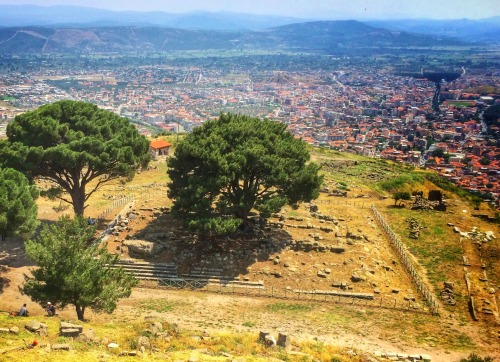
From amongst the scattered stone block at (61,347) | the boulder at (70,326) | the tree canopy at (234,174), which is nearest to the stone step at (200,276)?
the tree canopy at (234,174)

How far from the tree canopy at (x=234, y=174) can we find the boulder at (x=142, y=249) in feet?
10.1

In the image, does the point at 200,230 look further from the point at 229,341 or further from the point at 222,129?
the point at 229,341

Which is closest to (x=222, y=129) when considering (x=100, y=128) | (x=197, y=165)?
(x=197, y=165)

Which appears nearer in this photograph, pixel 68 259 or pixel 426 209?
pixel 68 259

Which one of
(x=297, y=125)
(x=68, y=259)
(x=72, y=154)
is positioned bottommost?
(x=297, y=125)

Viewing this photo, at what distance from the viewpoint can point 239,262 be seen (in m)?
32.9

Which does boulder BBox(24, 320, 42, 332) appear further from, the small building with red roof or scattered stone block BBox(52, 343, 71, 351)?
the small building with red roof

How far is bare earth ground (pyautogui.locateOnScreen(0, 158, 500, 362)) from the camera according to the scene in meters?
24.7

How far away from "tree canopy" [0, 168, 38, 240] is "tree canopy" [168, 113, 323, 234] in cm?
956

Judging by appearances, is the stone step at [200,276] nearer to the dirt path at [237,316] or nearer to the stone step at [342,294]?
the dirt path at [237,316]

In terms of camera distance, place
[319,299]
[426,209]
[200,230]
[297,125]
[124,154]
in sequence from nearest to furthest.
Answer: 1. [319,299]
2. [200,230]
3. [124,154]
4. [426,209]
5. [297,125]

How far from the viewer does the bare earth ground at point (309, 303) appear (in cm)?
2466

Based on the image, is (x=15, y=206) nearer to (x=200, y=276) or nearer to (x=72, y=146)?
(x=72, y=146)

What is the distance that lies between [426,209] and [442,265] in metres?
12.2
